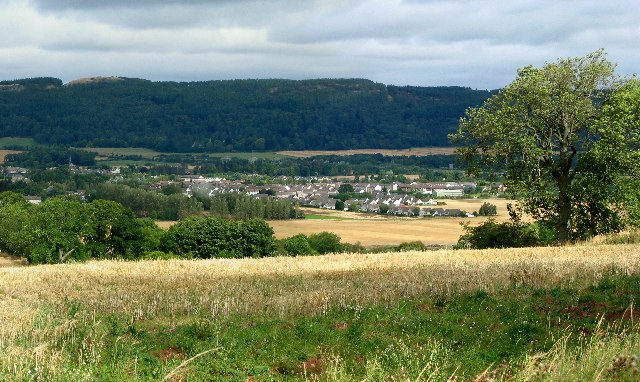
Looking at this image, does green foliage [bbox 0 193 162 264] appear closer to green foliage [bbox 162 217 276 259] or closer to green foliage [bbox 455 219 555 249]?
green foliage [bbox 162 217 276 259]

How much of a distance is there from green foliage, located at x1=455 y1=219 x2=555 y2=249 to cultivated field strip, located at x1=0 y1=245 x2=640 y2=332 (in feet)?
43.5

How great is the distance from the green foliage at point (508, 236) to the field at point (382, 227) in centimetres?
3313

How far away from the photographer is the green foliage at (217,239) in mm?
85438

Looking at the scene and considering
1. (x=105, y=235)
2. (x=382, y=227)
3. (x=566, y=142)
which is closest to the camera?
(x=566, y=142)

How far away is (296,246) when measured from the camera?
9812 centimetres

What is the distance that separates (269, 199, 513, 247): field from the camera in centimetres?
9919

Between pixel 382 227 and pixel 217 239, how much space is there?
1490 inches

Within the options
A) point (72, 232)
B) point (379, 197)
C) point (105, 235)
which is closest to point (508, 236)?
point (72, 232)

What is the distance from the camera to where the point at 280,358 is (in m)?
15.6

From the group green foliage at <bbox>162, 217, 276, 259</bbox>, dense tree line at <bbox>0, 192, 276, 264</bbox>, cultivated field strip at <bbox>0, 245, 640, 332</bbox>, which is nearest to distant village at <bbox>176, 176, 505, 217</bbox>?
green foliage at <bbox>162, 217, 276, 259</bbox>

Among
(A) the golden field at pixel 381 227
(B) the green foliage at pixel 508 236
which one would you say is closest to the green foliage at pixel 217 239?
(A) the golden field at pixel 381 227

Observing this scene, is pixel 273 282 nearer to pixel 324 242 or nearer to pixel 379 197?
pixel 324 242

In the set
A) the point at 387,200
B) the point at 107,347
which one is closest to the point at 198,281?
the point at 107,347

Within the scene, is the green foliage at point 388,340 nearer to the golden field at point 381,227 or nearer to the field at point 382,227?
the golden field at point 381,227
